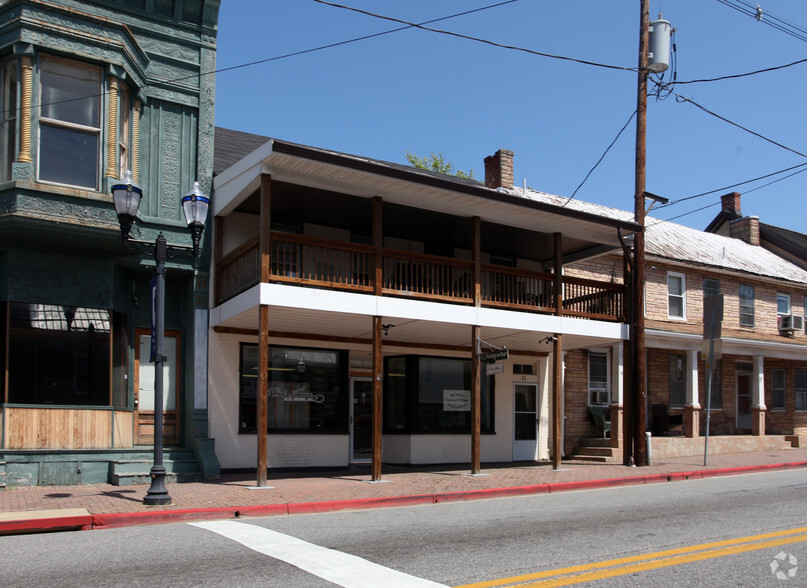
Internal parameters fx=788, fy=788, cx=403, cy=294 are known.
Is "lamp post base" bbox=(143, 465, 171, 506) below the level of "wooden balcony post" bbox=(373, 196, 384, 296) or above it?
below

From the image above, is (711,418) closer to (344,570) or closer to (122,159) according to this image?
(122,159)

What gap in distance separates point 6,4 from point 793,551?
14.0 m

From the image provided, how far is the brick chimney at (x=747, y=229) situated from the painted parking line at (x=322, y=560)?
2871cm

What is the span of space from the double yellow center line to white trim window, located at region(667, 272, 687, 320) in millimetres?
15410

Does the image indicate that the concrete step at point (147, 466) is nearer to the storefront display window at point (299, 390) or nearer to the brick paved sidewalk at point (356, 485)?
the brick paved sidewalk at point (356, 485)

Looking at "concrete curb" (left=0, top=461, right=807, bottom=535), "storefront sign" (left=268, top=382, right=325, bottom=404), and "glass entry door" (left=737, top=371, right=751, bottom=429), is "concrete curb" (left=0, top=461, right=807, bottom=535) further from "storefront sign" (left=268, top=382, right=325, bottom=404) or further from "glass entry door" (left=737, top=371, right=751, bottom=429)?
"glass entry door" (left=737, top=371, right=751, bottom=429)

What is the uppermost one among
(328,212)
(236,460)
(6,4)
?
(6,4)

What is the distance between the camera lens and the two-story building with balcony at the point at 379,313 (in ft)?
46.8

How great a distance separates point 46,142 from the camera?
13.7m

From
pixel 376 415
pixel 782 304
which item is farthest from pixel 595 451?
pixel 782 304

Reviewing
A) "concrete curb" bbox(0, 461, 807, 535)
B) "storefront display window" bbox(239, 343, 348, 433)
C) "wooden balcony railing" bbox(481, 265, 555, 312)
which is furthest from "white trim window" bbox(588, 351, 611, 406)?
"storefront display window" bbox(239, 343, 348, 433)

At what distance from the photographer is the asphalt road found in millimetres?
6598

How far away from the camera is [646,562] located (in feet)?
23.6

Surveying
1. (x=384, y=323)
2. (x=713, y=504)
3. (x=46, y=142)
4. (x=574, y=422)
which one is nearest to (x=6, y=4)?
(x=46, y=142)
